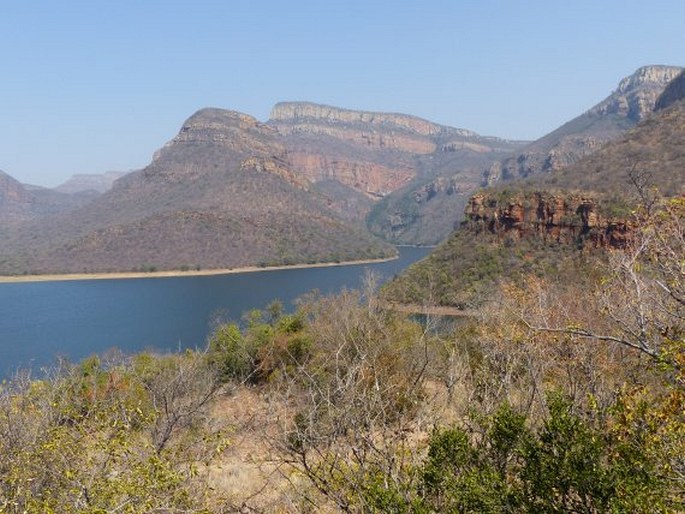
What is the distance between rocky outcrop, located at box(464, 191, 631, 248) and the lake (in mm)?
22427

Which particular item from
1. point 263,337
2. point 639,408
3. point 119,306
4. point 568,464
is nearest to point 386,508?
point 568,464

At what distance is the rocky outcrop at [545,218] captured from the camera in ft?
237

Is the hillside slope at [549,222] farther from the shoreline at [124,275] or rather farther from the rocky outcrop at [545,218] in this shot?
the shoreline at [124,275]

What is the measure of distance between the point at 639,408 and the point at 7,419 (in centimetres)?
1191

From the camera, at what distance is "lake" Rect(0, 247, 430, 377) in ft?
249

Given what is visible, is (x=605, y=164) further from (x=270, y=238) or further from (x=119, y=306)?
(x=270, y=238)

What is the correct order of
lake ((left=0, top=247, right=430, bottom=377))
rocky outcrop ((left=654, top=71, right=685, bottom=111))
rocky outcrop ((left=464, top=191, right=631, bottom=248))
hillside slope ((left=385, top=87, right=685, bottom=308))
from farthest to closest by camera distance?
rocky outcrop ((left=654, top=71, right=685, bottom=111)), lake ((left=0, top=247, right=430, bottom=377)), rocky outcrop ((left=464, top=191, right=631, bottom=248)), hillside slope ((left=385, top=87, right=685, bottom=308))

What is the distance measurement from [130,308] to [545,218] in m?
78.9

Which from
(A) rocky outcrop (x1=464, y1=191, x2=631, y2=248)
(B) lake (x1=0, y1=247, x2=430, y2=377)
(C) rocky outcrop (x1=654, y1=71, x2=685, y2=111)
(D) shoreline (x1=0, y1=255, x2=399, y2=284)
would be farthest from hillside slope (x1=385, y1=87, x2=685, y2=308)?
(D) shoreline (x1=0, y1=255, x2=399, y2=284)

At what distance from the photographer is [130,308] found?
106 metres

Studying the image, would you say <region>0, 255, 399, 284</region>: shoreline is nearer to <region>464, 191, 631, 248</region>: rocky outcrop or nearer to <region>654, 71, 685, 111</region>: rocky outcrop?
<region>464, 191, 631, 248</region>: rocky outcrop

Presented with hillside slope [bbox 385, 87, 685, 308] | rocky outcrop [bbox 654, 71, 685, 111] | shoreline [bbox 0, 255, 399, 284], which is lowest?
shoreline [bbox 0, 255, 399, 284]

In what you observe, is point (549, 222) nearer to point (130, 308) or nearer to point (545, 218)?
point (545, 218)

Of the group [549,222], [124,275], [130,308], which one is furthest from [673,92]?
[124,275]
